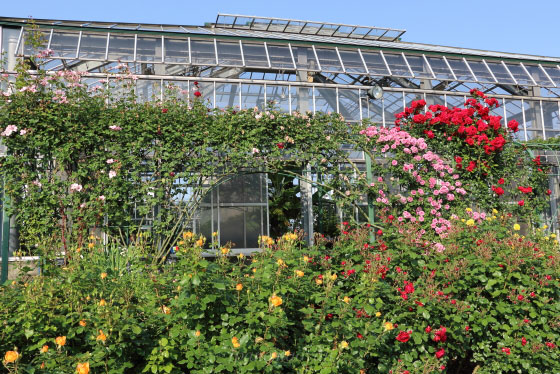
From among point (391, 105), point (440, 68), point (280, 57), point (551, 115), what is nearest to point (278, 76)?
point (280, 57)

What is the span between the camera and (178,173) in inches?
262

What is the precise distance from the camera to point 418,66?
10516mm

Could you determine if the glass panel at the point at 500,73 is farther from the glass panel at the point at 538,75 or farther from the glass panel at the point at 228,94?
the glass panel at the point at 228,94

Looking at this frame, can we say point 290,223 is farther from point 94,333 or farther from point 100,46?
point 94,333

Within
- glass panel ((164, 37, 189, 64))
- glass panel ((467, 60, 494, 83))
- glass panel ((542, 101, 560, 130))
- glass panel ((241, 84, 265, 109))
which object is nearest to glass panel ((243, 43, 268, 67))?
glass panel ((241, 84, 265, 109))

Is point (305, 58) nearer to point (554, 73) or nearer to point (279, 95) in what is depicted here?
point (279, 95)

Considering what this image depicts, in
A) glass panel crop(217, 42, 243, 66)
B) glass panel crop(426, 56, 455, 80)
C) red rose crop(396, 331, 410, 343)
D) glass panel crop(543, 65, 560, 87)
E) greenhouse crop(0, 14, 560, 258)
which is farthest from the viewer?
glass panel crop(543, 65, 560, 87)

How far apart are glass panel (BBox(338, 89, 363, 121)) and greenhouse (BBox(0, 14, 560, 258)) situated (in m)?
0.02

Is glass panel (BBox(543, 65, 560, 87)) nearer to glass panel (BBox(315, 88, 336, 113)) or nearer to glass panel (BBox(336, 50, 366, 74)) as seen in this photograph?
glass panel (BBox(336, 50, 366, 74))

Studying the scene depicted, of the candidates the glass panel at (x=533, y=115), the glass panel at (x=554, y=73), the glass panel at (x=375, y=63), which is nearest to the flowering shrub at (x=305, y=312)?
the glass panel at (x=375, y=63)

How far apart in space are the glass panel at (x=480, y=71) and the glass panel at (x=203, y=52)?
5.57 m

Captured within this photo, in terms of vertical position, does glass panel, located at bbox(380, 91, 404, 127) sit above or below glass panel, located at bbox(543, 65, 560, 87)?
below

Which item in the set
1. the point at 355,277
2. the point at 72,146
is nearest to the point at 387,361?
the point at 355,277

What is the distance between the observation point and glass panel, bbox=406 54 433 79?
10320mm
